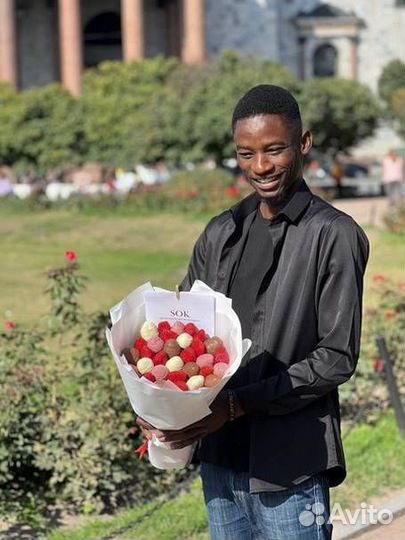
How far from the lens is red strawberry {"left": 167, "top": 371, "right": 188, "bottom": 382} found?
10.3ft

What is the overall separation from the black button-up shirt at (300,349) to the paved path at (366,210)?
19740mm

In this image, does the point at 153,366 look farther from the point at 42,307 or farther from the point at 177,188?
the point at 177,188

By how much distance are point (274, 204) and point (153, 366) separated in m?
0.61

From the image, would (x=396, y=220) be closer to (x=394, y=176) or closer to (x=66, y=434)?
(x=394, y=176)

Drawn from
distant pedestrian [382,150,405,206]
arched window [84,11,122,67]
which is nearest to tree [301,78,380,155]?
distant pedestrian [382,150,405,206]

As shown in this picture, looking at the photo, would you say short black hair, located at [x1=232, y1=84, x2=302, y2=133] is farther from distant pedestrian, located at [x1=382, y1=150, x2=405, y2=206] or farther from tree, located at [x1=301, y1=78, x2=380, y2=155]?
tree, located at [x1=301, y1=78, x2=380, y2=155]

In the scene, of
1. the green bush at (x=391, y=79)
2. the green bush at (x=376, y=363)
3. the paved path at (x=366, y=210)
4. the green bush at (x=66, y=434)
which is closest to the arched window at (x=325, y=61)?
the green bush at (x=391, y=79)

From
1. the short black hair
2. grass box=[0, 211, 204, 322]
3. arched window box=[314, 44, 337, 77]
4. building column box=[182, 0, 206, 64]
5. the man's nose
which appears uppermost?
the short black hair

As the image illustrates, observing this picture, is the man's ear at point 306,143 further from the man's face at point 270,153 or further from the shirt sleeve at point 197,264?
the shirt sleeve at point 197,264

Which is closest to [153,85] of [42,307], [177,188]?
[177,188]

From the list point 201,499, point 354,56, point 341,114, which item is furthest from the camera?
point 354,56

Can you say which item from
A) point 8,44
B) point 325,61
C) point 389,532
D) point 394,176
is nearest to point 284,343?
point 389,532

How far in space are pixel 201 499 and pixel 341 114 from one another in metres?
32.0

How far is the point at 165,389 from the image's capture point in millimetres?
3002
